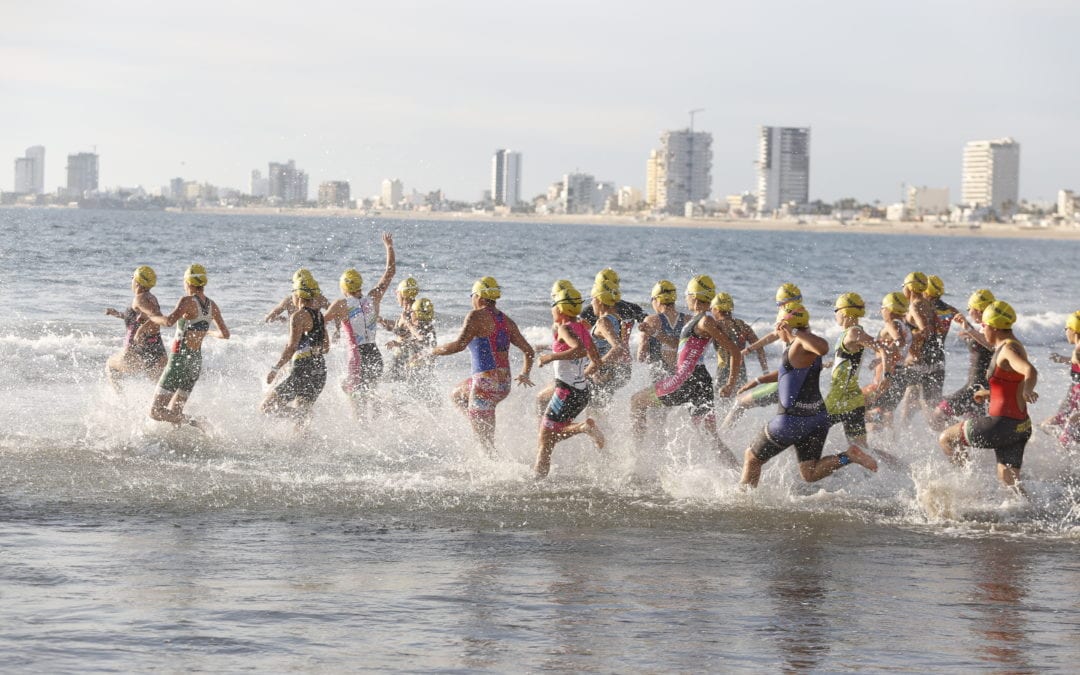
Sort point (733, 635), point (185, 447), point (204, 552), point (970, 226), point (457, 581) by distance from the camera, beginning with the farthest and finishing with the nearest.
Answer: point (970, 226), point (185, 447), point (204, 552), point (457, 581), point (733, 635)

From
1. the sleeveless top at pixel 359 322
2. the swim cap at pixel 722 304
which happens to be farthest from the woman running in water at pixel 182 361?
the swim cap at pixel 722 304

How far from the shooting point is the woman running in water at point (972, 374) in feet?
38.2

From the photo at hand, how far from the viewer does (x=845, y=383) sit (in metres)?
10.9

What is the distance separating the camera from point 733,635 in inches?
274

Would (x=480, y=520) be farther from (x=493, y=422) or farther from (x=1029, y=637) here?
(x=1029, y=637)

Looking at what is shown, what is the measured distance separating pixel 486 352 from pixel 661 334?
178 centimetres

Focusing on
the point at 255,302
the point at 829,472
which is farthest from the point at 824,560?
the point at 255,302

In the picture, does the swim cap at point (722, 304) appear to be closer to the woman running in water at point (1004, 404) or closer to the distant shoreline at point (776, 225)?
the woman running in water at point (1004, 404)

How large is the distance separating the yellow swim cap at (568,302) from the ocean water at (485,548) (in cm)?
153

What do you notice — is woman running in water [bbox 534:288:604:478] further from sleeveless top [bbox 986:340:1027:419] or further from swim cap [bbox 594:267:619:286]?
sleeveless top [bbox 986:340:1027:419]

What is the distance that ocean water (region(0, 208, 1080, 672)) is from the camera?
6.69 m

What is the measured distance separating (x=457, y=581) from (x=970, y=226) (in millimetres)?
186804

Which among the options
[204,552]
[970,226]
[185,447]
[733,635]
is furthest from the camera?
→ [970,226]

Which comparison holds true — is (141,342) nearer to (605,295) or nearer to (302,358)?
(302,358)
